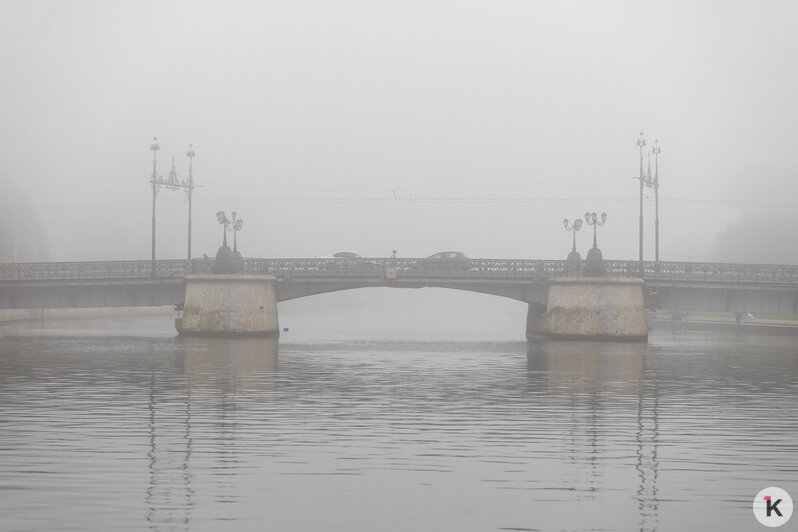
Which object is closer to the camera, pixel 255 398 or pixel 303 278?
pixel 255 398

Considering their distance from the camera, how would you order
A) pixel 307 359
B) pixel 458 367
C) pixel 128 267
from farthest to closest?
pixel 128 267, pixel 307 359, pixel 458 367

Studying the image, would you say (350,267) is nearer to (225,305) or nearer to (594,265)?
(225,305)

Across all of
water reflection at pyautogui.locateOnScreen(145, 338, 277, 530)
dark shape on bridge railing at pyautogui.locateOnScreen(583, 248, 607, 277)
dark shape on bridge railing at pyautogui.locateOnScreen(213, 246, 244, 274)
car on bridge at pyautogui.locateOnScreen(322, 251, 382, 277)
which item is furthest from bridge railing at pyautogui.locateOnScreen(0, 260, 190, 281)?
dark shape on bridge railing at pyautogui.locateOnScreen(583, 248, 607, 277)

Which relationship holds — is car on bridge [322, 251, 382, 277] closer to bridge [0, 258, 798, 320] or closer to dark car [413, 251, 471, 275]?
bridge [0, 258, 798, 320]

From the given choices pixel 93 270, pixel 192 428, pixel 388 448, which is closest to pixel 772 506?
pixel 388 448

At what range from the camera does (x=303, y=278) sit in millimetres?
65188

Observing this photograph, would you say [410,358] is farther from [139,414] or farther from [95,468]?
[95,468]

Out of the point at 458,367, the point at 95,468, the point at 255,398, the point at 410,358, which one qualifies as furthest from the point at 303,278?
the point at 95,468

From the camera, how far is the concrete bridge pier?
63438 mm

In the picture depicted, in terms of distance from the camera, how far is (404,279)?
215ft

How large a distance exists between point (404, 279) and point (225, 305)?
10.4 meters

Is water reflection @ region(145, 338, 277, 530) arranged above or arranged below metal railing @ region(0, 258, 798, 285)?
below

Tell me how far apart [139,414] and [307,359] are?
22.0 m

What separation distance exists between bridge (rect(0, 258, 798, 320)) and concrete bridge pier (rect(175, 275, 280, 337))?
1.43 m
